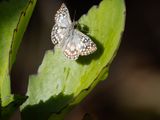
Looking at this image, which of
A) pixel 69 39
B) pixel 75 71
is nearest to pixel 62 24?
pixel 69 39

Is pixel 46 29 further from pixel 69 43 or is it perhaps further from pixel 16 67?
pixel 69 43

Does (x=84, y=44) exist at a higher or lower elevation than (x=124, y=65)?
higher

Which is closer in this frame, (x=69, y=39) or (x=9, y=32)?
(x=9, y=32)

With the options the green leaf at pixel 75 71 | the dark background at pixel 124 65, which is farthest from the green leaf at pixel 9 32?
the dark background at pixel 124 65

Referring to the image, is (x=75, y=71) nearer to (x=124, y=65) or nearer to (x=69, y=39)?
(x=69, y=39)

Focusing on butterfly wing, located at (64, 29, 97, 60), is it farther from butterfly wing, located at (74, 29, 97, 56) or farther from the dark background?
the dark background

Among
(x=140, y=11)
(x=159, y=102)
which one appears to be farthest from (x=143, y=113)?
(x=140, y=11)
